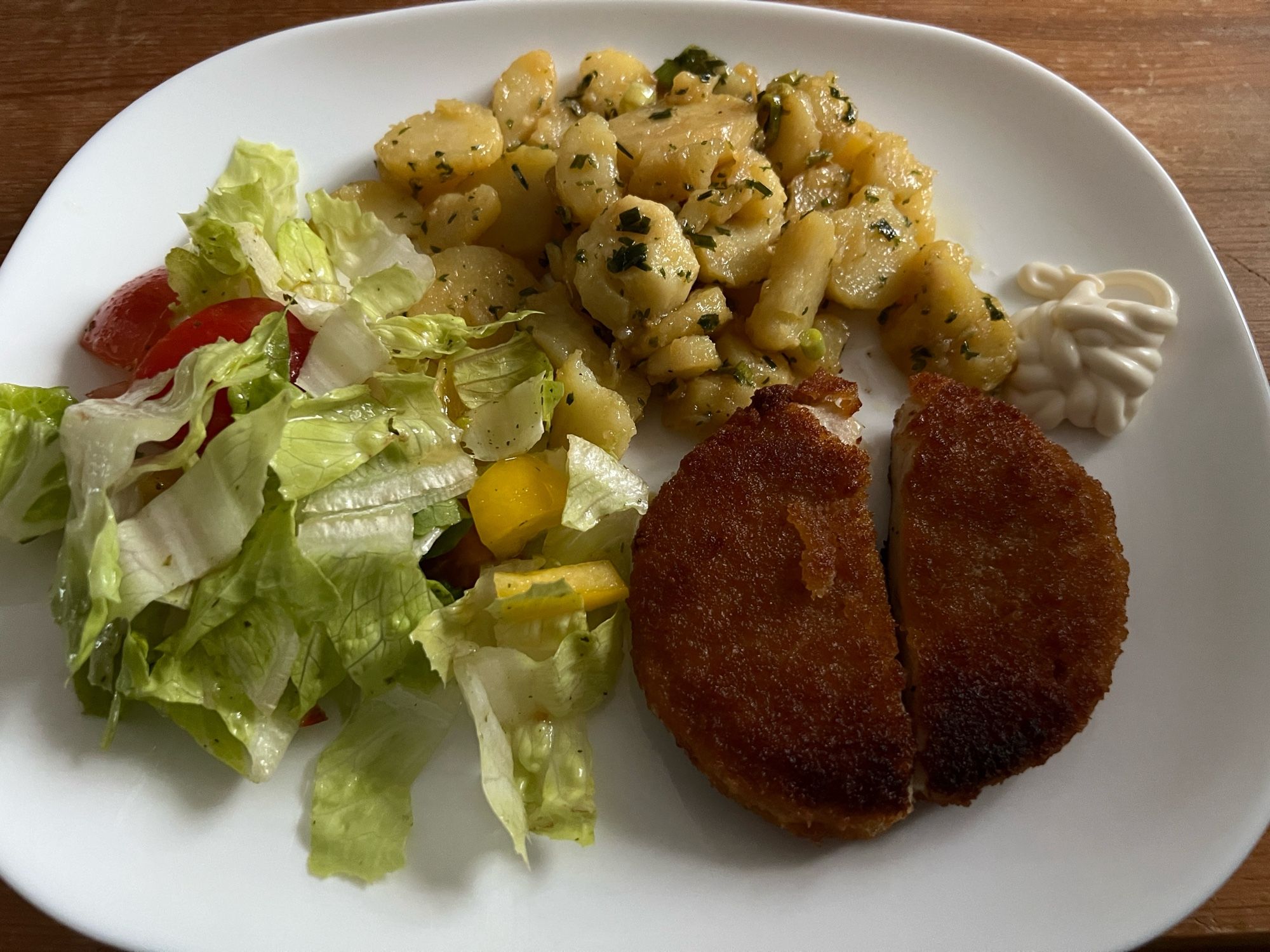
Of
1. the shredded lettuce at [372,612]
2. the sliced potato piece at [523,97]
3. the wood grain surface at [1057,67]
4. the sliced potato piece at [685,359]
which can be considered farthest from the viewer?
the wood grain surface at [1057,67]

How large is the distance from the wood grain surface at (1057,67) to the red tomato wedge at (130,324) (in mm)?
641

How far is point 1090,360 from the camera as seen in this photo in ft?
6.63

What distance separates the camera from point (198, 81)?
→ 2225 mm

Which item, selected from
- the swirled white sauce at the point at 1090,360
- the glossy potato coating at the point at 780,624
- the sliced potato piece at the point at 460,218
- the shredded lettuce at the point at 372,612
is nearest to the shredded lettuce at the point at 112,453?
the shredded lettuce at the point at 372,612

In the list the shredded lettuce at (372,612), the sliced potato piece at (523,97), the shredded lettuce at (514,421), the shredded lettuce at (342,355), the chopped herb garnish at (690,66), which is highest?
the chopped herb garnish at (690,66)

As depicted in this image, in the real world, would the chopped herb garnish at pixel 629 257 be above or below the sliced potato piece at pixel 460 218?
above

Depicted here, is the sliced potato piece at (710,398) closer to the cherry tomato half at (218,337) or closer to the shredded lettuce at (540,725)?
the shredded lettuce at (540,725)

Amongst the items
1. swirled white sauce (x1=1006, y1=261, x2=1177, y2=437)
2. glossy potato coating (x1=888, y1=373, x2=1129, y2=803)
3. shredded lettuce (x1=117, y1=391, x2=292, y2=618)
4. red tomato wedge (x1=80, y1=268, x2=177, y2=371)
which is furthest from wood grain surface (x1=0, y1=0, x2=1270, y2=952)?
shredded lettuce (x1=117, y1=391, x2=292, y2=618)

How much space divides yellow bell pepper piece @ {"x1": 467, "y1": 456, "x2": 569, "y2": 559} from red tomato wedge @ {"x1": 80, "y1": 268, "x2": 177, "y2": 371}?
2.92 ft

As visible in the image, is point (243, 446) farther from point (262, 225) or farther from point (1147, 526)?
point (1147, 526)

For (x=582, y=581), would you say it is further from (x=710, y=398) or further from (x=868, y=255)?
(x=868, y=255)

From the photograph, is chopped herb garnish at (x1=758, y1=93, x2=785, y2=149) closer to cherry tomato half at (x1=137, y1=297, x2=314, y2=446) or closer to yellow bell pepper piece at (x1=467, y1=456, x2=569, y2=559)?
yellow bell pepper piece at (x1=467, y1=456, x2=569, y2=559)

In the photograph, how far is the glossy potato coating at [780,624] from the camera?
5.40 ft

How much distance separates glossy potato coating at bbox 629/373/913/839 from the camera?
165 cm
